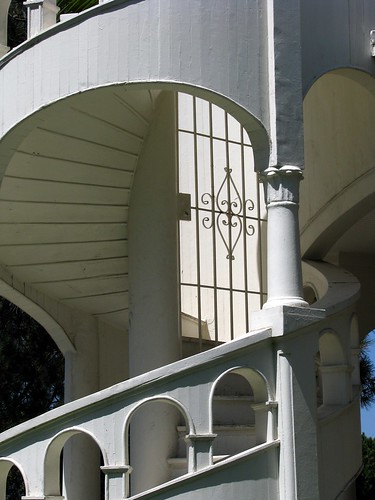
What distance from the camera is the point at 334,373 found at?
10.4 metres

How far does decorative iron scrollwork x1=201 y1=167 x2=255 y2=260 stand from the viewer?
12555mm

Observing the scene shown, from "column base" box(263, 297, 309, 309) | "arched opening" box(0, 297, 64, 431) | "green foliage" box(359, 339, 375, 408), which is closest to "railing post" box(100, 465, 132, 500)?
"column base" box(263, 297, 309, 309)

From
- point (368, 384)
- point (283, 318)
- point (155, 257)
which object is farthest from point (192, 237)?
point (368, 384)

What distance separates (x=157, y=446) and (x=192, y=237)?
8.20ft

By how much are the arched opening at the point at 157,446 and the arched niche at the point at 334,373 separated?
4.28ft

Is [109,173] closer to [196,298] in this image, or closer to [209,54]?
[196,298]

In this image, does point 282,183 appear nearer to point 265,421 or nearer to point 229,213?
point 265,421

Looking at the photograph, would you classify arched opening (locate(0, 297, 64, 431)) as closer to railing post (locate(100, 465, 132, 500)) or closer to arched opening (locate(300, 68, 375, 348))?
arched opening (locate(300, 68, 375, 348))

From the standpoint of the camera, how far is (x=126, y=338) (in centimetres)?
1394

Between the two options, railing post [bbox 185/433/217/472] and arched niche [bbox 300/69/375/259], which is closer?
railing post [bbox 185/433/217/472]

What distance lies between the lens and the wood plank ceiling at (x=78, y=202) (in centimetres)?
1123

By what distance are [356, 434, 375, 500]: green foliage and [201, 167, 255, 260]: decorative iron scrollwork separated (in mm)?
12772

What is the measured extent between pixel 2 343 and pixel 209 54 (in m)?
12.8

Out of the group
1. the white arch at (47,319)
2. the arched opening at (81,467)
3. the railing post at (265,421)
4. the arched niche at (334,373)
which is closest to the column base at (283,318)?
the railing post at (265,421)
